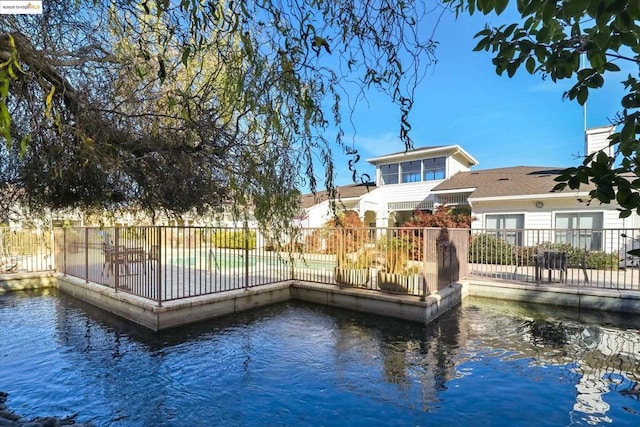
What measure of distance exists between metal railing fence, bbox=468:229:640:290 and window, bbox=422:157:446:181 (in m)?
5.51

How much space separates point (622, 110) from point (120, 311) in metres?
8.68

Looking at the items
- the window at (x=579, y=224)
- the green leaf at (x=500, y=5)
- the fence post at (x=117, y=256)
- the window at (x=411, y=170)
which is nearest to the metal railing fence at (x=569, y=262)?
the window at (x=579, y=224)

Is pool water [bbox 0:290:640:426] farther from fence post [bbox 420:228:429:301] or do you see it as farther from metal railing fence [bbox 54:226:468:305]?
metal railing fence [bbox 54:226:468:305]

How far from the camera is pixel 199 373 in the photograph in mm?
4914

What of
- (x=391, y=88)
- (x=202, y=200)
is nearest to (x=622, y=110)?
(x=391, y=88)

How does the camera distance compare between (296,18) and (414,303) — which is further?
(414,303)

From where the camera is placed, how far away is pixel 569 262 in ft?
38.1

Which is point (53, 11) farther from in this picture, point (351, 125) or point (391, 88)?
point (391, 88)

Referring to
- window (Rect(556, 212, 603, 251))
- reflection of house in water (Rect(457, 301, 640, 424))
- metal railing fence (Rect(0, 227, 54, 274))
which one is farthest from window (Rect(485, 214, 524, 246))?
metal railing fence (Rect(0, 227, 54, 274))

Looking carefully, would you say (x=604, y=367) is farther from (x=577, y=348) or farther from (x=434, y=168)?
(x=434, y=168)

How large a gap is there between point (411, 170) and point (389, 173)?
145cm

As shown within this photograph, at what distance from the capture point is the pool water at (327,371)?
3916 mm

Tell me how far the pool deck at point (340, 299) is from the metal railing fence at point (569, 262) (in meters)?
0.69

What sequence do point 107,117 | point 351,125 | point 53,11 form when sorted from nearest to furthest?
1. point 351,125
2. point 53,11
3. point 107,117
